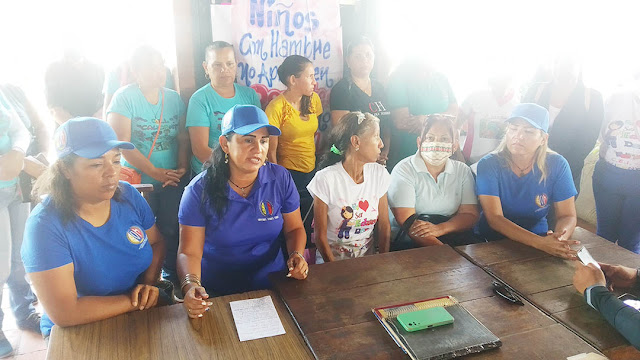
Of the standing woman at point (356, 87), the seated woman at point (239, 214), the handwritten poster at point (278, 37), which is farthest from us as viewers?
the standing woman at point (356, 87)

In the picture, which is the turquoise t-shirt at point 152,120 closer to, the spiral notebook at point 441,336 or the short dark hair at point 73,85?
the short dark hair at point 73,85

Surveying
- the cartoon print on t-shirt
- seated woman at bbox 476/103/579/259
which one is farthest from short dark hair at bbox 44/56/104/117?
seated woman at bbox 476/103/579/259

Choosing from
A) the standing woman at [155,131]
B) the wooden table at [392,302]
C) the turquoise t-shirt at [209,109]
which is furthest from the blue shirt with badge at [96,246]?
the turquoise t-shirt at [209,109]

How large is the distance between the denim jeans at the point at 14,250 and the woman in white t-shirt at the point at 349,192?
1.79 m

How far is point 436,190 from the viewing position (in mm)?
2688

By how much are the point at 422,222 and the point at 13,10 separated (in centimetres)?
323

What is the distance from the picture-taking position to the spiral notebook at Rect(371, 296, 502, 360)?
1.36 metres

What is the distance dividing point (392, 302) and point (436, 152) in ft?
4.20

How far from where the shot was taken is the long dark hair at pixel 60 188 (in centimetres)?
160

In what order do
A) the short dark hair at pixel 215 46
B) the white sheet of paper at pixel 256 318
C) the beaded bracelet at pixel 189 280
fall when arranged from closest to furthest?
the white sheet of paper at pixel 256 318, the beaded bracelet at pixel 189 280, the short dark hair at pixel 215 46

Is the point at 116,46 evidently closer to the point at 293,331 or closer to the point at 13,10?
the point at 13,10

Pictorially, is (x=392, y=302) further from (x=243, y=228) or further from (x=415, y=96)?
(x=415, y=96)

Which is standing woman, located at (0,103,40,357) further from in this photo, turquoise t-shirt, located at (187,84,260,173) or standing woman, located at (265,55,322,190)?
standing woman, located at (265,55,322,190)

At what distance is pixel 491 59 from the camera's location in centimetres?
355
